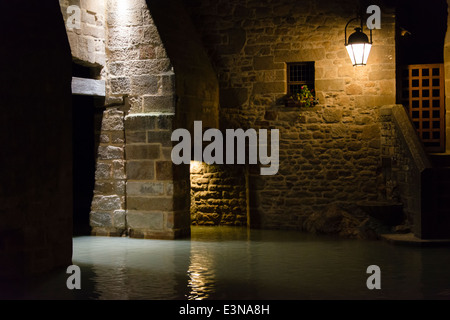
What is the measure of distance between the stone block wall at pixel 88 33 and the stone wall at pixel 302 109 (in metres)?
2.16

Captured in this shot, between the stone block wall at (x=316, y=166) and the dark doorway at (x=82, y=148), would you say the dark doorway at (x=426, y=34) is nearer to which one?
the stone block wall at (x=316, y=166)

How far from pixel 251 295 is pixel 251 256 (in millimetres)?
2506

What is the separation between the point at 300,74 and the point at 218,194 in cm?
286

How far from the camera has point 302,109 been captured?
38.5 ft

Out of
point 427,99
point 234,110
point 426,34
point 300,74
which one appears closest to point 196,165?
point 234,110

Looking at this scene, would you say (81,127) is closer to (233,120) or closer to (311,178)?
(233,120)

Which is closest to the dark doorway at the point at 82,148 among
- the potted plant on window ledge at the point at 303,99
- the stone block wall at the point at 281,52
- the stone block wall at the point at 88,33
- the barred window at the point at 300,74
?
the stone block wall at the point at 88,33

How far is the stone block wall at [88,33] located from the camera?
10195mm

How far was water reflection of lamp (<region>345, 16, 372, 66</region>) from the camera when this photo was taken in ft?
35.6

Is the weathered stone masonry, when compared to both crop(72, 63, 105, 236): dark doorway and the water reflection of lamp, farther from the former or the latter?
crop(72, 63, 105, 236): dark doorway

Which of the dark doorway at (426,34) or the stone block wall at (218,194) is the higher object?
the dark doorway at (426,34)

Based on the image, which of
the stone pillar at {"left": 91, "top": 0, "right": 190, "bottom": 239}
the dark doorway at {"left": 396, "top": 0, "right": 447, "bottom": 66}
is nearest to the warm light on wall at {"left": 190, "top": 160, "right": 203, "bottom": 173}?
the stone pillar at {"left": 91, "top": 0, "right": 190, "bottom": 239}

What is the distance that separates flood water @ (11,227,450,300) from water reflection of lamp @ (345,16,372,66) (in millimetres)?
3173

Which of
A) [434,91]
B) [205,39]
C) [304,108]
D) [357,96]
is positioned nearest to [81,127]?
[205,39]
